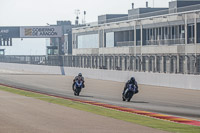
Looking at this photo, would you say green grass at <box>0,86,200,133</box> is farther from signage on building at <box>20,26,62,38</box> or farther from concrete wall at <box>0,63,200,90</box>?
signage on building at <box>20,26,62,38</box>

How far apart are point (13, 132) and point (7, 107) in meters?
8.54

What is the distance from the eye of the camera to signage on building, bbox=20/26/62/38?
3642 inches

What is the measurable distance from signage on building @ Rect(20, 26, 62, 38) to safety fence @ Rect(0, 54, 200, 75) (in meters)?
4.29

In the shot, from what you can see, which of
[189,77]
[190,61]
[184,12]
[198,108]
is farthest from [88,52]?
[198,108]

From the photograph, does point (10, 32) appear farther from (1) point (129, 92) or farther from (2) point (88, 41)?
(1) point (129, 92)

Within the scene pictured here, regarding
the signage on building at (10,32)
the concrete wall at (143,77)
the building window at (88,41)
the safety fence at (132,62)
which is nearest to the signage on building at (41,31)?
the building window at (88,41)

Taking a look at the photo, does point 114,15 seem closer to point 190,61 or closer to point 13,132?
point 190,61

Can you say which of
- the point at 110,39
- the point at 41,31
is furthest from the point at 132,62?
the point at 41,31

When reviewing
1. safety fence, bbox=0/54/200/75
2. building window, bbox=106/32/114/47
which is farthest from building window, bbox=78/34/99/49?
safety fence, bbox=0/54/200/75

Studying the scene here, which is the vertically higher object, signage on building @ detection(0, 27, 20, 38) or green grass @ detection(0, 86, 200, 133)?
signage on building @ detection(0, 27, 20, 38)

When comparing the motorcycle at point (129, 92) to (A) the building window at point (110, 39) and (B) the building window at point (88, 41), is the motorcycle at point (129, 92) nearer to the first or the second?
(A) the building window at point (110, 39)

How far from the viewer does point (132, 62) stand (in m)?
56.6

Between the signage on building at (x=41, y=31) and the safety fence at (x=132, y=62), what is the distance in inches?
169

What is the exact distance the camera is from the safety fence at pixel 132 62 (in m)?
46.1
